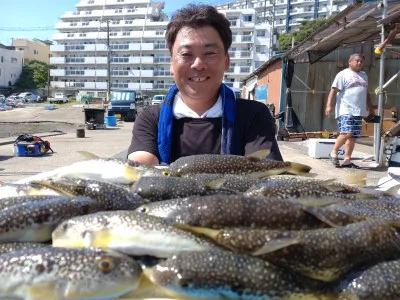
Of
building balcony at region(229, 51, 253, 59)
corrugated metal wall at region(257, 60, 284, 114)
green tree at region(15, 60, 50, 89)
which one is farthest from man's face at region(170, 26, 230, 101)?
green tree at region(15, 60, 50, 89)

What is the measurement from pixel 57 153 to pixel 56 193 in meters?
11.6

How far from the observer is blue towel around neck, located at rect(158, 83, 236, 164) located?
358 cm

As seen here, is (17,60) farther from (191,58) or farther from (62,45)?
(191,58)

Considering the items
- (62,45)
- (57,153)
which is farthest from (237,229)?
(62,45)

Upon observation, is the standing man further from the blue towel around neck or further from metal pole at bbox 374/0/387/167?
the blue towel around neck

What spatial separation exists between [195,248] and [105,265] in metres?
0.38

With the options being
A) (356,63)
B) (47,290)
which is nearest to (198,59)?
(47,290)

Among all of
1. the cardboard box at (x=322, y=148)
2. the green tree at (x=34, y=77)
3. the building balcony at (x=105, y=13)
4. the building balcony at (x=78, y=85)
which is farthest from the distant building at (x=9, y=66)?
the cardboard box at (x=322, y=148)

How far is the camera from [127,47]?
97250 millimetres

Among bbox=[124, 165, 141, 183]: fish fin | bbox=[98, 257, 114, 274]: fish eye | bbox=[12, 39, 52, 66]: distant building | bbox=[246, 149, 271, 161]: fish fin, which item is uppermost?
bbox=[12, 39, 52, 66]: distant building

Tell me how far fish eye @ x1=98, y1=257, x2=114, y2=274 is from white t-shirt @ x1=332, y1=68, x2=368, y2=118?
26.3 feet

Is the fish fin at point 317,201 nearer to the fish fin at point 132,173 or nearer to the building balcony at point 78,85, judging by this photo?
the fish fin at point 132,173

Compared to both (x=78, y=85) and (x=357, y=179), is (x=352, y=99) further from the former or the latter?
(x=78, y=85)

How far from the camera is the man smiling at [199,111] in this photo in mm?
3338
